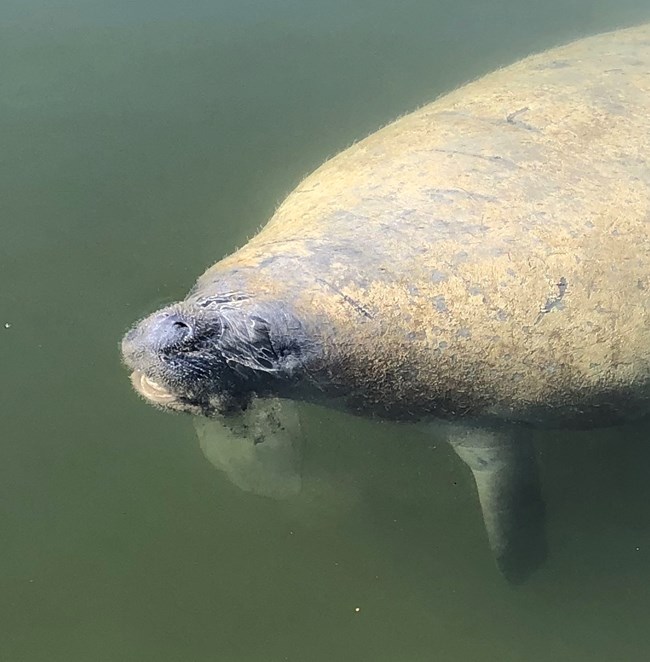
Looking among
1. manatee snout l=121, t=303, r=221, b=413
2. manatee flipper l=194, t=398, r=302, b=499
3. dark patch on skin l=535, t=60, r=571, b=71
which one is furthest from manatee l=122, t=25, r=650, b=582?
manatee flipper l=194, t=398, r=302, b=499

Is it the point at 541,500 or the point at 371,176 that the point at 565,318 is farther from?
the point at 541,500

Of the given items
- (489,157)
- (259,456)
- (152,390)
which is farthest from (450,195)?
(259,456)

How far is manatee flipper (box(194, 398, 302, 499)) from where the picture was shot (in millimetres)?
3492

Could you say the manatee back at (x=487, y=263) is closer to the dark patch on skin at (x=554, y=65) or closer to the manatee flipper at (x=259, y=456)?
the dark patch on skin at (x=554, y=65)

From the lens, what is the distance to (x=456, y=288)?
2436 millimetres

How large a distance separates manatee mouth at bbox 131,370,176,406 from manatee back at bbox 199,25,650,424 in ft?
1.14

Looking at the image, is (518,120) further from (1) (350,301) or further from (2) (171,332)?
(2) (171,332)

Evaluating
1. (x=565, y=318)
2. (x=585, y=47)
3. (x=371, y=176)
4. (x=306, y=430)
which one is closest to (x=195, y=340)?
(x=371, y=176)

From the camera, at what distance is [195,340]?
2160mm

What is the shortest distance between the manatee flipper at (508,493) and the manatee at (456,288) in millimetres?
24

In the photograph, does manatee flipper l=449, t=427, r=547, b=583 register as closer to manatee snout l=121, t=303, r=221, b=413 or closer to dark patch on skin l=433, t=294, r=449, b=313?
dark patch on skin l=433, t=294, r=449, b=313

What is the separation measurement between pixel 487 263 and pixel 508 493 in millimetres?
1270

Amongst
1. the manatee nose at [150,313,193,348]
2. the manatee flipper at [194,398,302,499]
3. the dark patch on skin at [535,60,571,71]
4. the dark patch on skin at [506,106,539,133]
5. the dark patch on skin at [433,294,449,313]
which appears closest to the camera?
the manatee nose at [150,313,193,348]

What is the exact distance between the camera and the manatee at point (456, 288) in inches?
88.4
